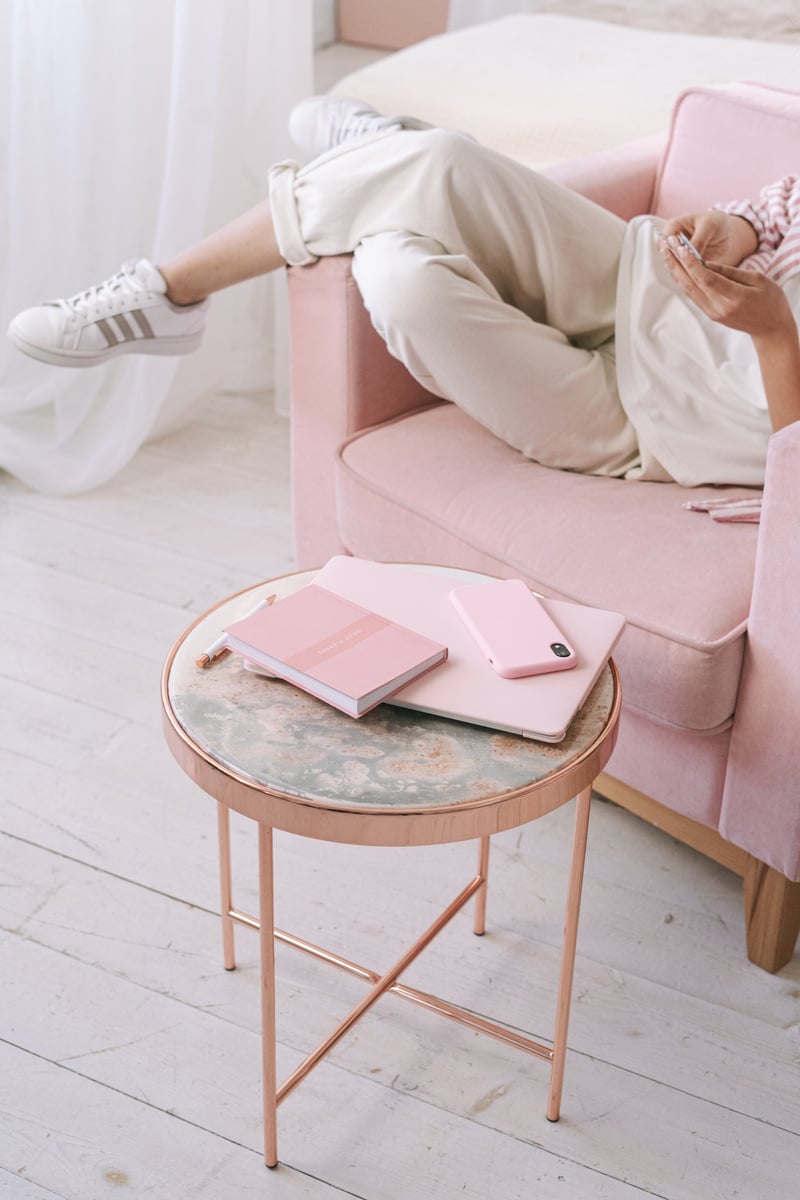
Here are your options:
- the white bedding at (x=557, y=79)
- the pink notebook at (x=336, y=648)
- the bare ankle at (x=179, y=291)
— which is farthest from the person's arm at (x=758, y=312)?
the white bedding at (x=557, y=79)

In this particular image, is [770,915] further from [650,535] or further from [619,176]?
[619,176]

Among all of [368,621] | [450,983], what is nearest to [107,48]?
[368,621]

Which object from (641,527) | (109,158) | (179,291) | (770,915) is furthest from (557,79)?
(770,915)

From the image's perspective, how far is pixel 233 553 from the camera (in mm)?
2084

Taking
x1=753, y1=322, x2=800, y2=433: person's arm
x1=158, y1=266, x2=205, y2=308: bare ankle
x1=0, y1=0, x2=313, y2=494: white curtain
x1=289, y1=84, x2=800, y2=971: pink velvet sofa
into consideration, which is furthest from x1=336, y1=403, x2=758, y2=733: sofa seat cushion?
x1=0, y1=0, x2=313, y2=494: white curtain

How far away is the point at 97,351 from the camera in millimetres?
1837

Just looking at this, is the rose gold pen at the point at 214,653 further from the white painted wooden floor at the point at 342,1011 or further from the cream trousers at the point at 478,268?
the cream trousers at the point at 478,268

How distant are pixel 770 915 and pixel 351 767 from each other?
0.60 meters

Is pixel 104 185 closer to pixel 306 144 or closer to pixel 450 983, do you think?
pixel 306 144

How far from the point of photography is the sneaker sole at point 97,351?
1828 millimetres

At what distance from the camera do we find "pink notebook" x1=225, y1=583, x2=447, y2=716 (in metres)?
0.98

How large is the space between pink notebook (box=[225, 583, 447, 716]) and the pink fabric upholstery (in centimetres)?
33

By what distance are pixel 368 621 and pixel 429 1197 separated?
20.1 inches

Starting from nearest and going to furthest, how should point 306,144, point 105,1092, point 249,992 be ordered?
point 105,1092, point 249,992, point 306,144
